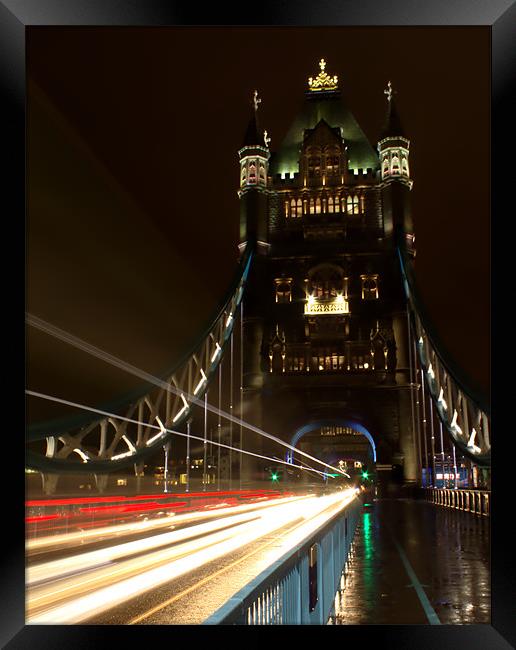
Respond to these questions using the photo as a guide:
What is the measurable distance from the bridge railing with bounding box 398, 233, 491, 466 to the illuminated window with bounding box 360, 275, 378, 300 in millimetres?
2060

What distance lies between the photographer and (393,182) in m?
56.8

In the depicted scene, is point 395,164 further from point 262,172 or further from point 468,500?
point 468,500

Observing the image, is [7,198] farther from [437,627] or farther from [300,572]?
[437,627]

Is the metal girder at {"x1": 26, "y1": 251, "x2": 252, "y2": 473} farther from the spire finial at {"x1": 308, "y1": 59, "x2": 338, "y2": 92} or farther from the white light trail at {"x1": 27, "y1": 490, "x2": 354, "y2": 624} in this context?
the spire finial at {"x1": 308, "y1": 59, "x2": 338, "y2": 92}

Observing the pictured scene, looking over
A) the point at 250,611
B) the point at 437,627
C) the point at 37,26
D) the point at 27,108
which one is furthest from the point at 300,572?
the point at 37,26

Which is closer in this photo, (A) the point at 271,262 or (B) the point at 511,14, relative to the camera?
(B) the point at 511,14

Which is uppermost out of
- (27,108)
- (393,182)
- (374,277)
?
(393,182)

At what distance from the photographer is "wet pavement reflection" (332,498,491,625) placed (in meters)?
7.62

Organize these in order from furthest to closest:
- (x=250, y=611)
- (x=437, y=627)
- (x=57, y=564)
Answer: (x=57, y=564) < (x=437, y=627) < (x=250, y=611)

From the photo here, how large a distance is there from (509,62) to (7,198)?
136 inches

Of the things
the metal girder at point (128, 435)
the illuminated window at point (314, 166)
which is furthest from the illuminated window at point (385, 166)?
the metal girder at point (128, 435)

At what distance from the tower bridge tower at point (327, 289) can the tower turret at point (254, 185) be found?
86 millimetres

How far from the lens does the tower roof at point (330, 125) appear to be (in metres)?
60.6

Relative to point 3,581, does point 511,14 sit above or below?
above
